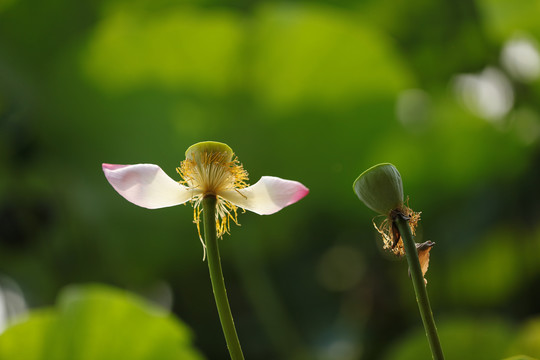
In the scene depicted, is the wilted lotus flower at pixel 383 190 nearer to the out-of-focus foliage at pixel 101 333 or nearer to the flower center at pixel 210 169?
the flower center at pixel 210 169

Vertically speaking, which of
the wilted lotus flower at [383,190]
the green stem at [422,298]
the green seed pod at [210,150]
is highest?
the green seed pod at [210,150]

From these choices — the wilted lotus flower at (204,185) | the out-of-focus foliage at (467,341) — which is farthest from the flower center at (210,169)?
the out-of-focus foliage at (467,341)

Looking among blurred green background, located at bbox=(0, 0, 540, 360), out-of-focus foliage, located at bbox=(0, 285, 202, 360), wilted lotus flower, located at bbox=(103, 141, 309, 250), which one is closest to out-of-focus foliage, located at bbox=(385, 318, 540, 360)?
blurred green background, located at bbox=(0, 0, 540, 360)

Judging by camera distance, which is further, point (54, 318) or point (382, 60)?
point (382, 60)

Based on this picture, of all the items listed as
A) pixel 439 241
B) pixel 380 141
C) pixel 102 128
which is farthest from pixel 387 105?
pixel 102 128

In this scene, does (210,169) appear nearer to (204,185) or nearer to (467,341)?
(204,185)

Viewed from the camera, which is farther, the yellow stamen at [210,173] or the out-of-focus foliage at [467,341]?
the out-of-focus foliage at [467,341]

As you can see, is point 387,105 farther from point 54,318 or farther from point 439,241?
point 54,318
